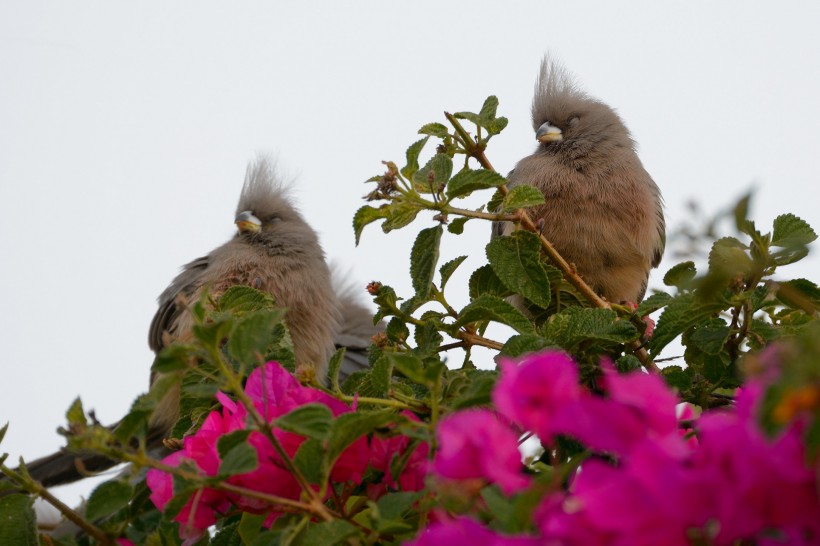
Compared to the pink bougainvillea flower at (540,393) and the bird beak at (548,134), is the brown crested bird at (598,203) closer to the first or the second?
the bird beak at (548,134)

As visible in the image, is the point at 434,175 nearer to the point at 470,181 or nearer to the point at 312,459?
the point at 470,181

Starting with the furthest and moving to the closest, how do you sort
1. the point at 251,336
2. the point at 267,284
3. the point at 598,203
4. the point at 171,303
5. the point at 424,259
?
the point at 171,303 → the point at 267,284 → the point at 598,203 → the point at 424,259 → the point at 251,336

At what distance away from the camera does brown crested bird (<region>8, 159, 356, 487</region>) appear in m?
4.23

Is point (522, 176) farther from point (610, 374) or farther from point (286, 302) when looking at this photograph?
point (610, 374)

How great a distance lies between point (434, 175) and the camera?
5.59 ft

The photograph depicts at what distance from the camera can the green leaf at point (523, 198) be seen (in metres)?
1.86

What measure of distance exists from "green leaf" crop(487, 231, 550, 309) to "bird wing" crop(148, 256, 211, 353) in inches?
120

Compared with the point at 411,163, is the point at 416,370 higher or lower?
lower

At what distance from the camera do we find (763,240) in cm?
149

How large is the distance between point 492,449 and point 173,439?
1.19 metres

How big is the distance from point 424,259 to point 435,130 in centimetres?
34

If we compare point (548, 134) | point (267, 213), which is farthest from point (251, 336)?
point (267, 213)

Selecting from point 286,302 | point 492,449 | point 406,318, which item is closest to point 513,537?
point 492,449

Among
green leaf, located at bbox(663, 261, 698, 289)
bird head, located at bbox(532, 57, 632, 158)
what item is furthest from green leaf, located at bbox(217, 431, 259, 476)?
bird head, located at bbox(532, 57, 632, 158)
